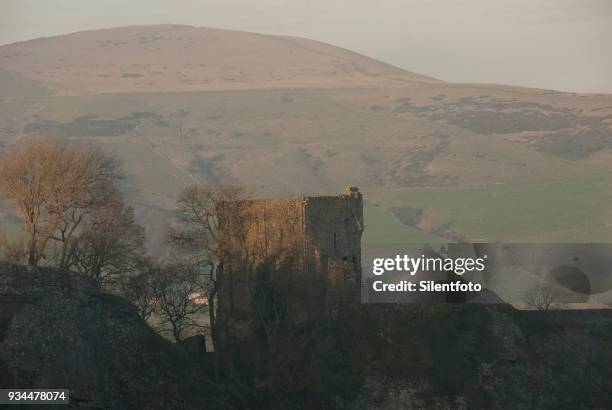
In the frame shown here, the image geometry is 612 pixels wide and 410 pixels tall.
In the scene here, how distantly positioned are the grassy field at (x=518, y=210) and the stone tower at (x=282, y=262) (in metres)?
49.5

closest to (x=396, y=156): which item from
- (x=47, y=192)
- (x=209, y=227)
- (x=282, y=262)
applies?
(x=209, y=227)

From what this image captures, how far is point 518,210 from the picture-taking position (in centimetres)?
12350

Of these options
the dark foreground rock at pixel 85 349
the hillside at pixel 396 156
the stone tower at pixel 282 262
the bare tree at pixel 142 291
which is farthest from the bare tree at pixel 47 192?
the hillside at pixel 396 156

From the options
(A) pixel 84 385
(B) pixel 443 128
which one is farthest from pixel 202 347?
(B) pixel 443 128

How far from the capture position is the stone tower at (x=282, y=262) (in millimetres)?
48844

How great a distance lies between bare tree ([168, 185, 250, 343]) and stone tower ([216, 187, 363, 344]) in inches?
9.1

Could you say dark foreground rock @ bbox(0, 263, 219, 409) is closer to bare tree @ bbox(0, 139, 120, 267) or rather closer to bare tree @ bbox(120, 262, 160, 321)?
bare tree @ bbox(120, 262, 160, 321)

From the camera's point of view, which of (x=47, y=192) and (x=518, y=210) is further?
(x=518, y=210)

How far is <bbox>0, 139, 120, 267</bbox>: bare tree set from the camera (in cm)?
5025

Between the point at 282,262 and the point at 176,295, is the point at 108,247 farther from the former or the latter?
the point at 282,262

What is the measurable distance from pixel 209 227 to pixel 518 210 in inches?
3011

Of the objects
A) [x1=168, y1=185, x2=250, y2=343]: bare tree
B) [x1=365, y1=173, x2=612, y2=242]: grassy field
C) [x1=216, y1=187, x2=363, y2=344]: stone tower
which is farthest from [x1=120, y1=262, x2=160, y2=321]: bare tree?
[x1=365, y1=173, x2=612, y2=242]: grassy field

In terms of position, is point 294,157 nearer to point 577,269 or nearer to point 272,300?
point 577,269

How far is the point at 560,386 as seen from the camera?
50.0m
